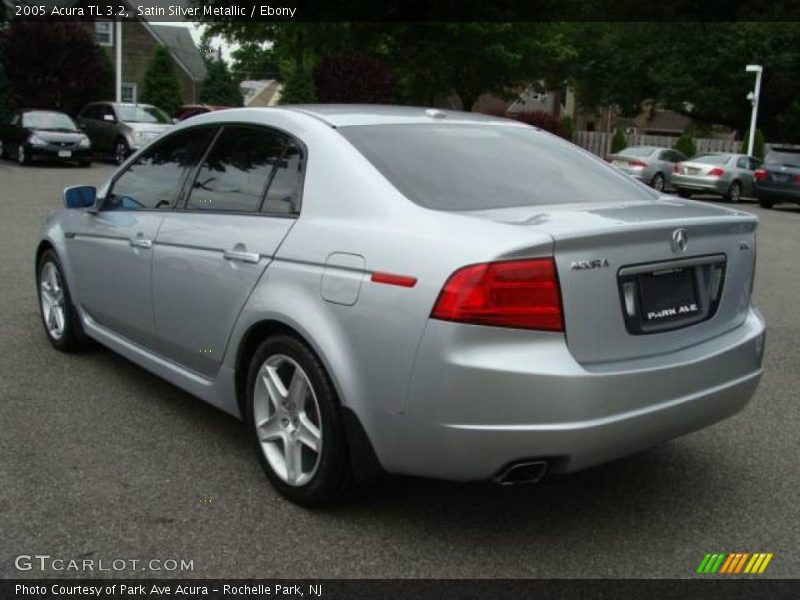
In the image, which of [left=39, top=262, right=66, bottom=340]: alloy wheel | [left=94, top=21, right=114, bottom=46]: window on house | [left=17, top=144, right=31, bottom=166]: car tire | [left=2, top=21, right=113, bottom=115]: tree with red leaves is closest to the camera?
[left=39, top=262, right=66, bottom=340]: alloy wheel

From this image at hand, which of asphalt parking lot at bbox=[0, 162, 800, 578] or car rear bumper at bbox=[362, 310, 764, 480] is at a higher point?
car rear bumper at bbox=[362, 310, 764, 480]

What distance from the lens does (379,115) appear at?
13.5 feet

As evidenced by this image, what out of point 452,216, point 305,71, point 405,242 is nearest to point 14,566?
point 405,242

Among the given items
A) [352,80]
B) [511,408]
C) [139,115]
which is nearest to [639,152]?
[352,80]

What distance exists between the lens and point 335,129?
375 centimetres

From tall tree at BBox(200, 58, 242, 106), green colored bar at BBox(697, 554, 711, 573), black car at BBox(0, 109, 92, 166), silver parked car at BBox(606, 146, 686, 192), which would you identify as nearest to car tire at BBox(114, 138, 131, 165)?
black car at BBox(0, 109, 92, 166)

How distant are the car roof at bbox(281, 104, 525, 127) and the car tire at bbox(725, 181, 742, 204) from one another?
71.8 feet

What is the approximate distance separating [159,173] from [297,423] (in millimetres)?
1803

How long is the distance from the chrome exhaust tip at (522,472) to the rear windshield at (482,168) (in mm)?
995

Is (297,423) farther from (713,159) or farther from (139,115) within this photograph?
(713,159)

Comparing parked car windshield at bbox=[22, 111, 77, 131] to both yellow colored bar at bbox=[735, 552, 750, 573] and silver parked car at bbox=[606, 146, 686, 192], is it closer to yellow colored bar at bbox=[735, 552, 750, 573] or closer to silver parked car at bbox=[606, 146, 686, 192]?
silver parked car at bbox=[606, 146, 686, 192]

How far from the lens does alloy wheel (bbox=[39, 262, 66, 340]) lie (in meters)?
5.56
